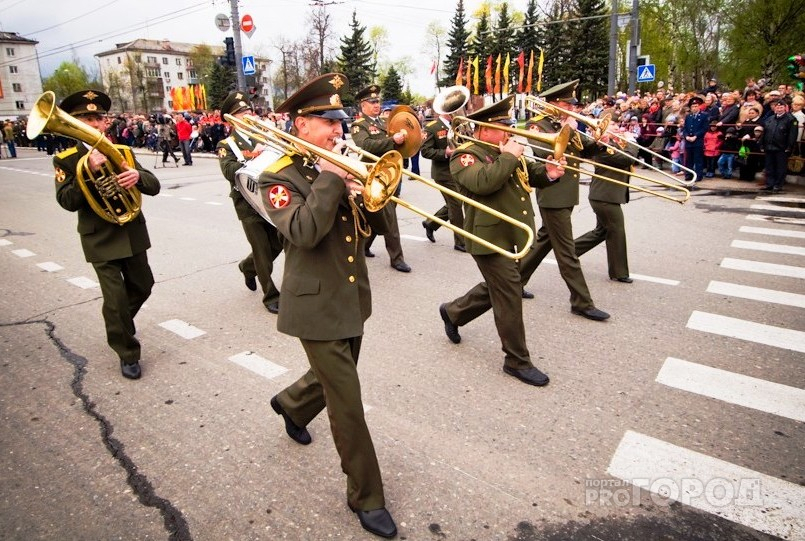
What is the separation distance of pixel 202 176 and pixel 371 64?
52.7 metres

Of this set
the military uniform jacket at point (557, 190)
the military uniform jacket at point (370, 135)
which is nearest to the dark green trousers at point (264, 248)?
the military uniform jacket at point (370, 135)

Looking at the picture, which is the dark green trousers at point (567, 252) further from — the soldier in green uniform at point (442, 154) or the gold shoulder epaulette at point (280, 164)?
the gold shoulder epaulette at point (280, 164)

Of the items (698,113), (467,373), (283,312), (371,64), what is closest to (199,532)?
(283,312)

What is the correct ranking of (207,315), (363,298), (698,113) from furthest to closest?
(698,113), (207,315), (363,298)

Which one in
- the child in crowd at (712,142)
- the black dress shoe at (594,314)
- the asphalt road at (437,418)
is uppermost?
the child in crowd at (712,142)

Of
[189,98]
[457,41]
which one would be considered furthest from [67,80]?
[457,41]

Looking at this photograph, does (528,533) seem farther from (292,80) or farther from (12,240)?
(292,80)

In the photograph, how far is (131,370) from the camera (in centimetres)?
431

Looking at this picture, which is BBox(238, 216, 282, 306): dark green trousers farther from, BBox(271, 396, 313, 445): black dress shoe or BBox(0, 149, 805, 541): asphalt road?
BBox(271, 396, 313, 445): black dress shoe

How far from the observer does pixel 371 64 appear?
65.6 meters

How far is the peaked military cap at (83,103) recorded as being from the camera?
4.07m

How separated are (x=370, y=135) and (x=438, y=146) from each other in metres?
0.98

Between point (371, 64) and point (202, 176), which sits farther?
point (371, 64)

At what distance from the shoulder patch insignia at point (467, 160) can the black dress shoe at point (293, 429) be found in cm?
210
